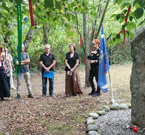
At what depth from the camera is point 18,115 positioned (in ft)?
13.0

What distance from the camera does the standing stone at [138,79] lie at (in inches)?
116

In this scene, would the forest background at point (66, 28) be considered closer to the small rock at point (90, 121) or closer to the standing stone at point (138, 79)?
the standing stone at point (138, 79)

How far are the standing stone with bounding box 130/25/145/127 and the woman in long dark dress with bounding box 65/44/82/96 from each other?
2606mm

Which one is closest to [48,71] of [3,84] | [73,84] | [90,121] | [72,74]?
[72,74]

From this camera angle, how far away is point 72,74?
5.54 m

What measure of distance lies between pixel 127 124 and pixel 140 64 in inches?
44.6

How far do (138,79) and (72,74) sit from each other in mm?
2771

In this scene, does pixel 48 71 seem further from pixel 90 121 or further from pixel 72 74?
pixel 90 121

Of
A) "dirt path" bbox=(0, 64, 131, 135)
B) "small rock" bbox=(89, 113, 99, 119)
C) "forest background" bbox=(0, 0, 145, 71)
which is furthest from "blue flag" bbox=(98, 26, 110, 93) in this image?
"forest background" bbox=(0, 0, 145, 71)

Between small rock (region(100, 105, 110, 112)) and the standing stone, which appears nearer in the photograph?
the standing stone

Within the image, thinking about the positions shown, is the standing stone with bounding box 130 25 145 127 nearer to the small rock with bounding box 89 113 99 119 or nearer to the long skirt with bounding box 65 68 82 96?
the small rock with bounding box 89 113 99 119

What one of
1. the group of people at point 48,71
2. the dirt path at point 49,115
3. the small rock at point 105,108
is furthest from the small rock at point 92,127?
the group of people at point 48,71

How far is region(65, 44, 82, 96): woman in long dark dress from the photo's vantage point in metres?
5.52

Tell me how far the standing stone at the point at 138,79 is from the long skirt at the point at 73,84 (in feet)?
8.56
